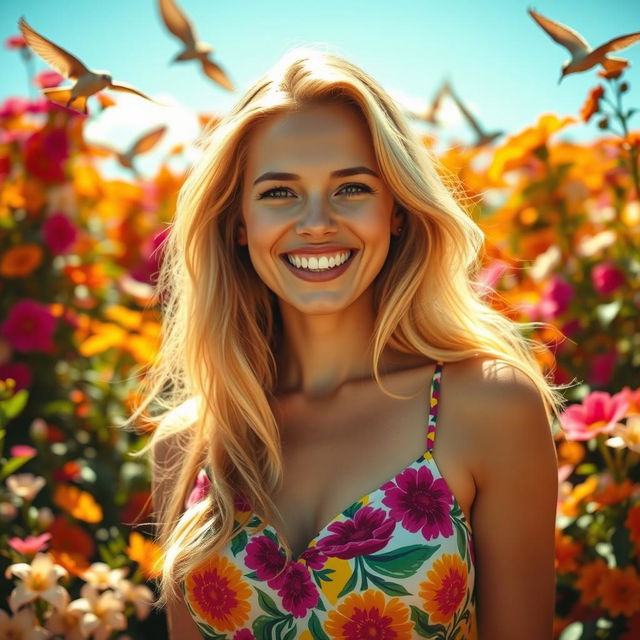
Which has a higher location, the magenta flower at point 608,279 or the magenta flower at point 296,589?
the magenta flower at point 608,279

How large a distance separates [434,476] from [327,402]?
1.23 ft

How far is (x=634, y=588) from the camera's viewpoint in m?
2.02

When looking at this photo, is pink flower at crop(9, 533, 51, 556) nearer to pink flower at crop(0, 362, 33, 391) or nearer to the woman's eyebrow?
pink flower at crop(0, 362, 33, 391)

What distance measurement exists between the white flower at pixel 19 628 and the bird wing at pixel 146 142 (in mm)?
1400

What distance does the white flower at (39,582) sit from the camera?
2021 mm

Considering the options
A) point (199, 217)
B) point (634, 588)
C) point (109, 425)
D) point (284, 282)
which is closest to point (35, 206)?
point (109, 425)

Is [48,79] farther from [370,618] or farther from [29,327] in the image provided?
[370,618]

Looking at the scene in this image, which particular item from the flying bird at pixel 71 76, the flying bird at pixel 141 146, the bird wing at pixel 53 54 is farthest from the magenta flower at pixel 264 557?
the flying bird at pixel 141 146

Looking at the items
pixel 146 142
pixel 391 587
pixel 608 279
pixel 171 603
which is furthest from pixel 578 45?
pixel 171 603

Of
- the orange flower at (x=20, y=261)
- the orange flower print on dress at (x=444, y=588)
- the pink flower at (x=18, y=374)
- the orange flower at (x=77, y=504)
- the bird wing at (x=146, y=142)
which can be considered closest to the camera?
the orange flower print on dress at (x=444, y=588)

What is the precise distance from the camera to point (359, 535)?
5.72ft

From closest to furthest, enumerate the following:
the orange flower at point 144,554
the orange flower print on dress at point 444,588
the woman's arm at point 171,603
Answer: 1. the orange flower print on dress at point 444,588
2. the woman's arm at point 171,603
3. the orange flower at point 144,554

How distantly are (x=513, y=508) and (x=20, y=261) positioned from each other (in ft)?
6.45

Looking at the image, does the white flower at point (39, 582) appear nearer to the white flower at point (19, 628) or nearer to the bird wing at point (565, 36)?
the white flower at point (19, 628)
